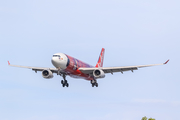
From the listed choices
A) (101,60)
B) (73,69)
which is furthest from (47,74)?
(101,60)

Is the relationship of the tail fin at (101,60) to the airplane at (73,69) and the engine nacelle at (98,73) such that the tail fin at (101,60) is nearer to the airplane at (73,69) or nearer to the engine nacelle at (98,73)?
the airplane at (73,69)

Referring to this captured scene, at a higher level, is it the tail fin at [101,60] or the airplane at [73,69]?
the tail fin at [101,60]

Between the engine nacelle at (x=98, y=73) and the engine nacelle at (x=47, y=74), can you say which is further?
the engine nacelle at (x=98, y=73)

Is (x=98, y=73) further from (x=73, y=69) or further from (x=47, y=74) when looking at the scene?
(x=47, y=74)

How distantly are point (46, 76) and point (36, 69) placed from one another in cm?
677

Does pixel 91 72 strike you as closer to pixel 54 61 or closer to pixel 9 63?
pixel 54 61

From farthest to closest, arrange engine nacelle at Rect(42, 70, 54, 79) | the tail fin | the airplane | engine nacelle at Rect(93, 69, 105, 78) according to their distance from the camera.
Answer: the tail fin
engine nacelle at Rect(93, 69, 105, 78)
engine nacelle at Rect(42, 70, 54, 79)
the airplane

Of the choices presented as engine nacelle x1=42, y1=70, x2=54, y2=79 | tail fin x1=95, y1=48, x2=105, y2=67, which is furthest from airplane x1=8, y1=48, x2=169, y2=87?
tail fin x1=95, y1=48, x2=105, y2=67

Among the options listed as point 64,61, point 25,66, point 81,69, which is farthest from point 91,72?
point 25,66

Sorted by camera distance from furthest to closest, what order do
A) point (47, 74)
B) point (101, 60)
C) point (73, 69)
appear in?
point (101, 60)
point (47, 74)
point (73, 69)

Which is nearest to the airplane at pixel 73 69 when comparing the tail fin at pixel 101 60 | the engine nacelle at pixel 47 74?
the engine nacelle at pixel 47 74

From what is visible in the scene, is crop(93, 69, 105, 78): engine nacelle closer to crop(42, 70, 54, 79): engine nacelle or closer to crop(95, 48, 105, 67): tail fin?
crop(42, 70, 54, 79): engine nacelle

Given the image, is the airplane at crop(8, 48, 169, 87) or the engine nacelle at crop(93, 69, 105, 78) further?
the engine nacelle at crop(93, 69, 105, 78)

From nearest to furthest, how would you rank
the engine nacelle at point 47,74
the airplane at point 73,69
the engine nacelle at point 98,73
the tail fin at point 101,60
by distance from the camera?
the airplane at point 73,69, the engine nacelle at point 47,74, the engine nacelle at point 98,73, the tail fin at point 101,60
